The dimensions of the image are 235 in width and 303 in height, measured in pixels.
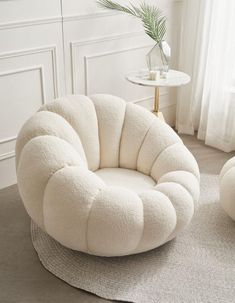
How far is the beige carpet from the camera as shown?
72.3 inches

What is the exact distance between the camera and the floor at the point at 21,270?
1.82m

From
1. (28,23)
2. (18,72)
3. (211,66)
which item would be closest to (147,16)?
(211,66)

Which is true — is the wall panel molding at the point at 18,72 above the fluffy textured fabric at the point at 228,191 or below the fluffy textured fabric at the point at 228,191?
above

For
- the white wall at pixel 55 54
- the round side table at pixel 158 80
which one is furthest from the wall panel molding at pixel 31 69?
the round side table at pixel 158 80

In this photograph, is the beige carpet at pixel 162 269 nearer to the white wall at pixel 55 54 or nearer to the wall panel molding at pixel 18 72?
the wall panel molding at pixel 18 72

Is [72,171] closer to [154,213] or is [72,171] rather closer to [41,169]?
[41,169]

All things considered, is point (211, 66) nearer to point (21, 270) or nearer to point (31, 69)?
point (31, 69)

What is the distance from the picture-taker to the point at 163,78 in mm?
2896

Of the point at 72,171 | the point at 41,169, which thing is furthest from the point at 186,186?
the point at 41,169

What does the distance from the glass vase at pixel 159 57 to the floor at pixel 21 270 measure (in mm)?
1271

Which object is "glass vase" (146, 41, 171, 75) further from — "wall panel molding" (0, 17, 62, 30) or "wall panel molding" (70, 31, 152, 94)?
"wall panel molding" (0, 17, 62, 30)

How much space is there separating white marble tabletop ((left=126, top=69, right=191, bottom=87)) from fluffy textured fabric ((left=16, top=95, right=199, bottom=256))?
0.41m

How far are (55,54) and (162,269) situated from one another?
1.47m

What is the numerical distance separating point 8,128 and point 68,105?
521 mm
